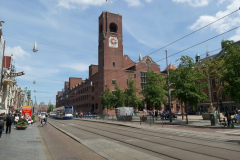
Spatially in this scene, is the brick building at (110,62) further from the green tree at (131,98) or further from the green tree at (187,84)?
the green tree at (187,84)

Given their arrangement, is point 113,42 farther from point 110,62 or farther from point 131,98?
point 131,98

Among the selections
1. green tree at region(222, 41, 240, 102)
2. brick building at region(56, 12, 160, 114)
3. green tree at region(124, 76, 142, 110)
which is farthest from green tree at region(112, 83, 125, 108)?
green tree at region(222, 41, 240, 102)

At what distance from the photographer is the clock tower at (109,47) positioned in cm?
5534

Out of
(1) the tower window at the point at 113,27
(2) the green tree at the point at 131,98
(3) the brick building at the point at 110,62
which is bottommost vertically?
(2) the green tree at the point at 131,98

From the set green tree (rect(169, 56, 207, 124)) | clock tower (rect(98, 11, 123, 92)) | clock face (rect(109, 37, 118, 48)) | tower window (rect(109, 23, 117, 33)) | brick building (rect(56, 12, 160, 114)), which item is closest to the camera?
green tree (rect(169, 56, 207, 124))

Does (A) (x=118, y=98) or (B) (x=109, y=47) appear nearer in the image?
(A) (x=118, y=98)

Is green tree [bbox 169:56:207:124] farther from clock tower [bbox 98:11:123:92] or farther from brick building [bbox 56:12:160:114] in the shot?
clock tower [bbox 98:11:123:92]

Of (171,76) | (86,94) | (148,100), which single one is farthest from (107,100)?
(86,94)

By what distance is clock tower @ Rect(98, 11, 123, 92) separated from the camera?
55.3 metres

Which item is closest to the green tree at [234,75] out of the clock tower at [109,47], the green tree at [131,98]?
the green tree at [131,98]

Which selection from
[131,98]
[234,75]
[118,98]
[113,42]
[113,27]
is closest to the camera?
[234,75]

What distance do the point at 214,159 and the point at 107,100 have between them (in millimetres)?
35148

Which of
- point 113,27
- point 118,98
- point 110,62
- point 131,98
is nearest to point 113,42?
point 113,27

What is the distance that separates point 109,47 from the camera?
56.2m
